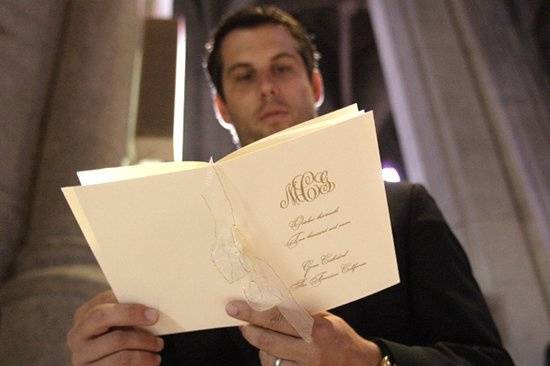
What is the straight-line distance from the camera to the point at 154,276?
77cm

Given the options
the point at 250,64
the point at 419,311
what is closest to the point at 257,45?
the point at 250,64

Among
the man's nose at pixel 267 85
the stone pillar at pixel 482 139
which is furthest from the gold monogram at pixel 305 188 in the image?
the stone pillar at pixel 482 139

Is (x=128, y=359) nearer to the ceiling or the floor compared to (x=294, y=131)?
nearer to the floor

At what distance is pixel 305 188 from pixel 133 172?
26 cm

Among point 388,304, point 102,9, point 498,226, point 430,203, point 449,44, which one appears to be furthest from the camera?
point 449,44

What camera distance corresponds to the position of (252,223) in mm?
733

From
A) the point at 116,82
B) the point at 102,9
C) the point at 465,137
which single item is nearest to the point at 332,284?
the point at 116,82

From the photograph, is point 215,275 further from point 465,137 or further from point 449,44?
point 449,44

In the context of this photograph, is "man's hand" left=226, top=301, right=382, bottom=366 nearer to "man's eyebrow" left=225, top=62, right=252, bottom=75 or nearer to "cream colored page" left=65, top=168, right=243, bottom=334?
"cream colored page" left=65, top=168, right=243, bottom=334

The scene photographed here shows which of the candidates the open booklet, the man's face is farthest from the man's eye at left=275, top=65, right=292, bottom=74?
the open booklet

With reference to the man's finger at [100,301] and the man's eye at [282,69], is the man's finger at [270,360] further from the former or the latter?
the man's eye at [282,69]

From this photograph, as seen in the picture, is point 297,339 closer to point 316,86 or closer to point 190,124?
point 316,86

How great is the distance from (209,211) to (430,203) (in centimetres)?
71

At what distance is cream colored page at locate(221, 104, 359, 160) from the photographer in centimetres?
72
